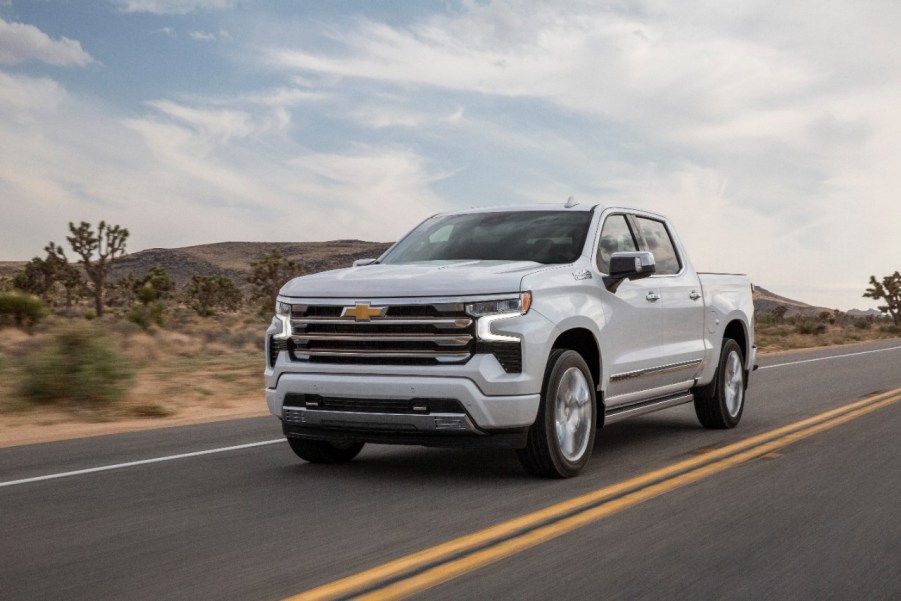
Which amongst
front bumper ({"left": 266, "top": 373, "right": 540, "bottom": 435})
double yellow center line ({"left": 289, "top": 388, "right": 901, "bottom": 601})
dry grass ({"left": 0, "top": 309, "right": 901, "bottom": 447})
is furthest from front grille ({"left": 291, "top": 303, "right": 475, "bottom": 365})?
dry grass ({"left": 0, "top": 309, "right": 901, "bottom": 447})

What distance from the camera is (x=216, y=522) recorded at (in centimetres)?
601

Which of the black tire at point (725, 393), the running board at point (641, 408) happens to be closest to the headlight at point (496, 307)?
the running board at point (641, 408)

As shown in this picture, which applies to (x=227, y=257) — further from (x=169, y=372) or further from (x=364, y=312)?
(x=364, y=312)

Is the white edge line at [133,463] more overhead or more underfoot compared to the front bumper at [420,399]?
more underfoot

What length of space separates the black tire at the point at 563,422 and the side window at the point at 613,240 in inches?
40.4

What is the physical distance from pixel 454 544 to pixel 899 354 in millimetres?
22925

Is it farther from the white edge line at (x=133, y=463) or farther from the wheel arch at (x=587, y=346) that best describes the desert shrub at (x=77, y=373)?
the wheel arch at (x=587, y=346)

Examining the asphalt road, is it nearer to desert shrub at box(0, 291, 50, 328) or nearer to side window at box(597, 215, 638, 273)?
side window at box(597, 215, 638, 273)

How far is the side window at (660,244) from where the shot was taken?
9492mm

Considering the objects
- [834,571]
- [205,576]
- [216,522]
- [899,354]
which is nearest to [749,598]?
[834,571]

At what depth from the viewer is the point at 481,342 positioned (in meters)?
6.87

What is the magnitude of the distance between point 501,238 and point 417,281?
5.04 feet

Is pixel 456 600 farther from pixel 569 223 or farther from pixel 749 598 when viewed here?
pixel 569 223

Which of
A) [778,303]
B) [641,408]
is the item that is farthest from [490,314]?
[778,303]
